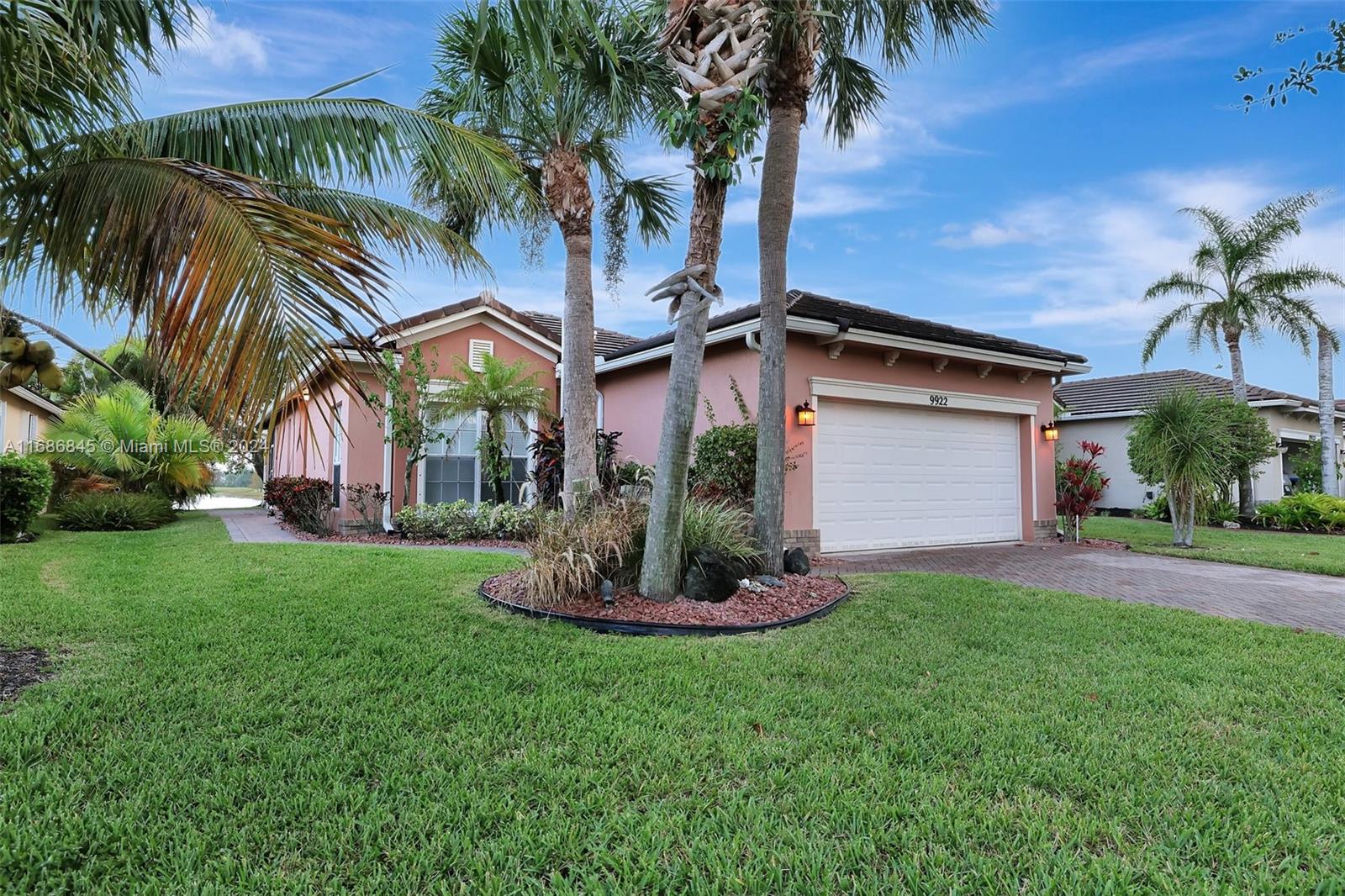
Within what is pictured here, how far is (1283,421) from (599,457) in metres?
24.4

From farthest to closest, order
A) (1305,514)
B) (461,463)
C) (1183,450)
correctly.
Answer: (1305,514), (461,463), (1183,450)

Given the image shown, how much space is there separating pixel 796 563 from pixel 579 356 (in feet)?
14.2

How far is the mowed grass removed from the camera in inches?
91.4

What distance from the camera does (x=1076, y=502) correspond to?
1252 centimetres

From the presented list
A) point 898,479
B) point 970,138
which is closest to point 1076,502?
point 898,479

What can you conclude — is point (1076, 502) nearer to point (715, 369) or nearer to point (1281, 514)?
point (715, 369)

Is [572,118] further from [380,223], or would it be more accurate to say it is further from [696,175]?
[380,223]

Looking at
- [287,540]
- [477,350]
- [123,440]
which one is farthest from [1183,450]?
[123,440]

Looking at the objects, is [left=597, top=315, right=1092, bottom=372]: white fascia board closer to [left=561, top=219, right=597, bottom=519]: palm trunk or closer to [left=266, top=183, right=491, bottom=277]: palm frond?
[left=561, top=219, right=597, bottom=519]: palm trunk

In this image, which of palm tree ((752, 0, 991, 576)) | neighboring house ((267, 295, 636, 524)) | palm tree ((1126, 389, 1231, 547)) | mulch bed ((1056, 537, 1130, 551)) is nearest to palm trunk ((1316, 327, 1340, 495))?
palm tree ((1126, 389, 1231, 547))

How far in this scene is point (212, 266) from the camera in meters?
3.05

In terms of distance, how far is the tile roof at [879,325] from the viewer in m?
10.1

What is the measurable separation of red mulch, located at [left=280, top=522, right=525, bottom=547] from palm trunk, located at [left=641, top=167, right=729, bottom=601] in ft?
19.5

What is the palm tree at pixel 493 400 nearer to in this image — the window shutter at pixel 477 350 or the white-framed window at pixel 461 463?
the white-framed window at pixel 461 463
